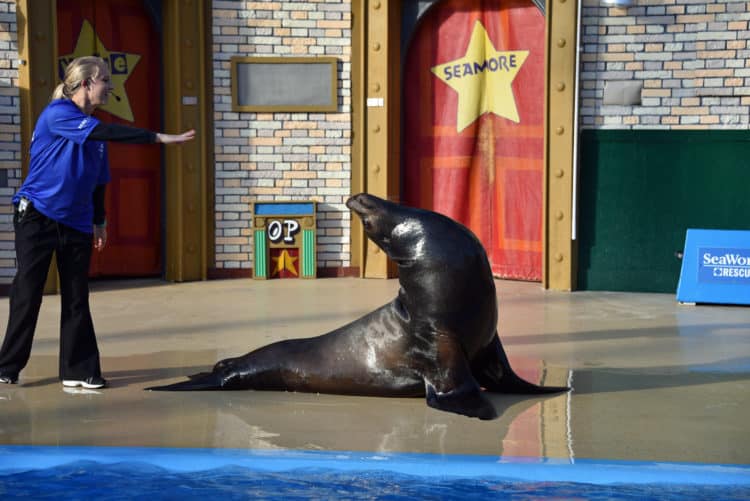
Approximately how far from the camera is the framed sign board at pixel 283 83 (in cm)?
963

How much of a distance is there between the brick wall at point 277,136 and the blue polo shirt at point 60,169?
459cm

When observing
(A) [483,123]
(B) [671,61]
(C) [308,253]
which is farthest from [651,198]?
(C) [308,253]

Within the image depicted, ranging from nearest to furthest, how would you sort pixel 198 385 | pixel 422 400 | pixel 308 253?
pixel 422 400, pixel 198 385, pixel 308 253

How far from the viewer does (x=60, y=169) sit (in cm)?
505

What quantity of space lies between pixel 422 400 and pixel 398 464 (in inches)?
43.8

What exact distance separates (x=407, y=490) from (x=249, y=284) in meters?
5.85

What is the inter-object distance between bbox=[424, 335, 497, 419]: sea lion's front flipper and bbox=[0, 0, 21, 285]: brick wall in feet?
17.3

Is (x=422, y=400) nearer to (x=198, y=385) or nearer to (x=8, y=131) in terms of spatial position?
(x=198, y=385)

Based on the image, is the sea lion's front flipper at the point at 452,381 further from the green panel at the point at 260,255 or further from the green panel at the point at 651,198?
the green panel at the point at 260,255

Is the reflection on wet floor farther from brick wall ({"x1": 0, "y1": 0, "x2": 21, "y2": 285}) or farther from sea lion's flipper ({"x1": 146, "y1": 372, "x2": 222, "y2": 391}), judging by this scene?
brick wall ({"x1": 0, "y1": 0, "x2": 21, "y2": 285})

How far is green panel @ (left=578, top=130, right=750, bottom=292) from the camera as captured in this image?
8.59 metres

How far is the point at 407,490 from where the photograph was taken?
373cm

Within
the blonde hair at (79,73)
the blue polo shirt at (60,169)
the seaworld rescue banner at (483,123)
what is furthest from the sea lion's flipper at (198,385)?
the seaworld rescue banner at (483,123)

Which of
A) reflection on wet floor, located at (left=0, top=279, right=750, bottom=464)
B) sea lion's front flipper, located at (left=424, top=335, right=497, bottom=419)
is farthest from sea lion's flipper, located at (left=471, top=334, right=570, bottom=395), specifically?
sea lion's front flipper, located at (left=424, top=335, right=497, bottom=419)
